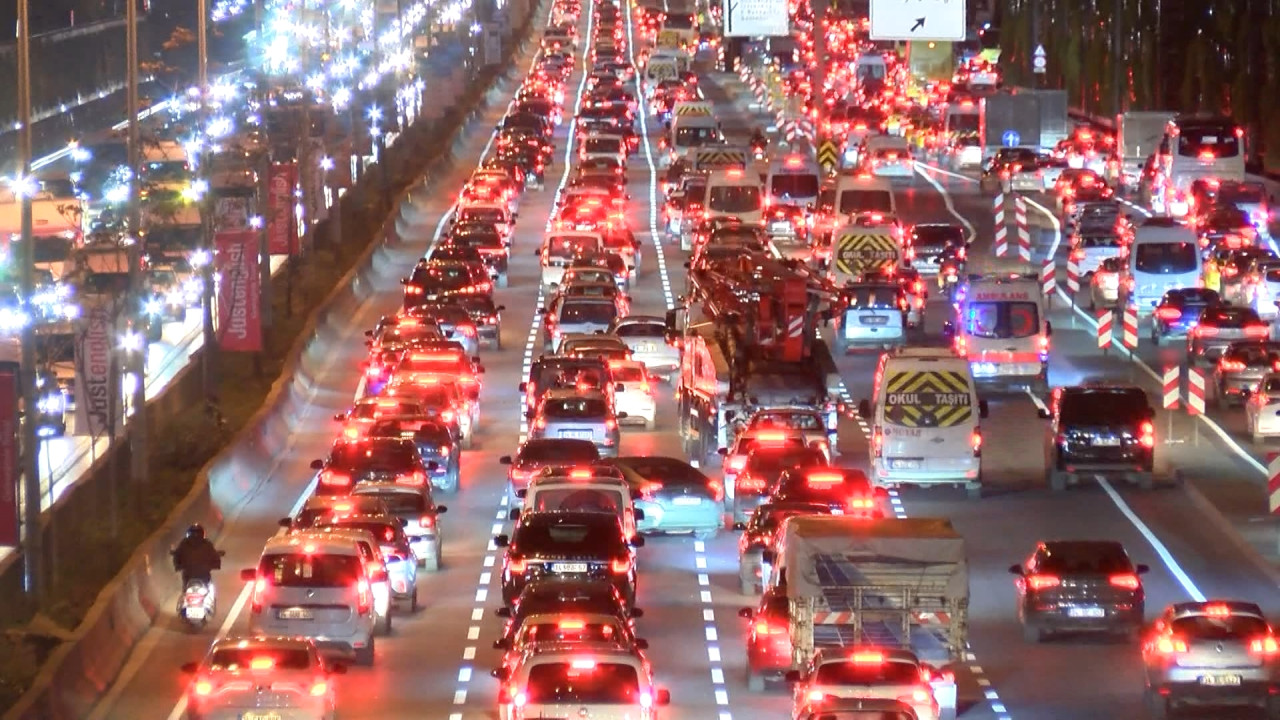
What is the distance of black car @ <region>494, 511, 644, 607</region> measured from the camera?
3164cm

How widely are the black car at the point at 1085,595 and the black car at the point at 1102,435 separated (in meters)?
10.9

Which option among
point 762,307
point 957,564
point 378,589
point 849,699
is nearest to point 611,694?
point 849,699

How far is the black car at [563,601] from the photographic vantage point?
28.3 m

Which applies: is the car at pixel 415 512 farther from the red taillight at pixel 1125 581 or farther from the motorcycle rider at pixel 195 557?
the red taillight at pixel 1125 581

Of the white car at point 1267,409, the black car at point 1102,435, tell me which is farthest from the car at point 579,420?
the white car at point 1267,409

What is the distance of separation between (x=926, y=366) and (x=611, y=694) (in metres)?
19.3

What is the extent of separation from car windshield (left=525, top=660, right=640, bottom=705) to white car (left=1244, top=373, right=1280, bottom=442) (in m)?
26.0

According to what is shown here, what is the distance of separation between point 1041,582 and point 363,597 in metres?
7.82

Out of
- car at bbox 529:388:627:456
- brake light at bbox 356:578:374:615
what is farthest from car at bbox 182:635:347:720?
car at bbox 529:388:627:456

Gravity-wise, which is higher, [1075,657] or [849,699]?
[849,699]

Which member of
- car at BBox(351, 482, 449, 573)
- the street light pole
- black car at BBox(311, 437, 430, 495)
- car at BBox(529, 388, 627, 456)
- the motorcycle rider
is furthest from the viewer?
car at BBox(529, 388, 627, 456)

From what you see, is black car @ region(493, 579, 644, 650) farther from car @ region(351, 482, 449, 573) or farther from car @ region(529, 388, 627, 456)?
car @ region(529, 388, 627, 456)

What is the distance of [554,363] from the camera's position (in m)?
49.1

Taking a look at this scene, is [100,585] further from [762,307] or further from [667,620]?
[762,307]
